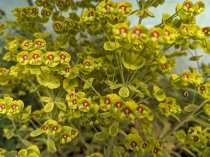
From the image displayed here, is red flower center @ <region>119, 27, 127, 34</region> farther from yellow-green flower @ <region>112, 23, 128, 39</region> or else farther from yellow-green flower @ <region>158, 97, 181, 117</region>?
yellow-green flower @ <region>158, 97, 181, 117</region>

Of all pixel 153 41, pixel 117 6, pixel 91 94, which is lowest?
pixel 91 94

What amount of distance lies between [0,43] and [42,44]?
77 centimetres

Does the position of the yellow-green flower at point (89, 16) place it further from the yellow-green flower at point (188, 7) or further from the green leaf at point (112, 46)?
the yellow-green flower at point (188, 7)

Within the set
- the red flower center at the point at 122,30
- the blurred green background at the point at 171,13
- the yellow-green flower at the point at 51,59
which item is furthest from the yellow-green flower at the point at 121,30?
the blurred green background at the point at 171,13

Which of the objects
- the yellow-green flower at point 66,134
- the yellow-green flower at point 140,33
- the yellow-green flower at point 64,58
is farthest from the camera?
the yellow-green flower at point 66,134

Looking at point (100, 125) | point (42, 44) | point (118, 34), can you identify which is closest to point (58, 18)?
point (42, 44)

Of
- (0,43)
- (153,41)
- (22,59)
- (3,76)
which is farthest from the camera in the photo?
(0,43)

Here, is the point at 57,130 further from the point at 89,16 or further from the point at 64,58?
the point at 89,16

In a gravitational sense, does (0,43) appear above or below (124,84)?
above

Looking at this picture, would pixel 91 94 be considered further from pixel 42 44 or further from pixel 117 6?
pixel 117 6

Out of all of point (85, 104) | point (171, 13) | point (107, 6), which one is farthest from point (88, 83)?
point (171, 13)

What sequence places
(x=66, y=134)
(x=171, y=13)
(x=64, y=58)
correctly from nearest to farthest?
(x=64, y=58) → (x=66, y=134) → (x=171, y=13)

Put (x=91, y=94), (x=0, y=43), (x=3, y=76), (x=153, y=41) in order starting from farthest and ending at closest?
(x=0, y=43), (x=3, y=76), (x=91, y=94), (x=153, y=41)

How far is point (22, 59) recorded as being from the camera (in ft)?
3.42
